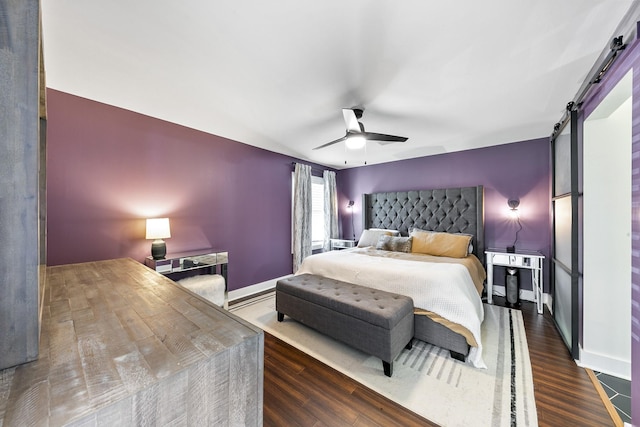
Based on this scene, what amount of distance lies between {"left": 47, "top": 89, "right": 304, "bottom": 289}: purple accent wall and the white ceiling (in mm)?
299

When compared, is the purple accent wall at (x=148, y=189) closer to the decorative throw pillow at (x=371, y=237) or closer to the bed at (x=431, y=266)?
the bed at (x=431, y=266)

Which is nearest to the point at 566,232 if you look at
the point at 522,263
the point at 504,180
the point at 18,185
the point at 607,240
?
the point at 607,240

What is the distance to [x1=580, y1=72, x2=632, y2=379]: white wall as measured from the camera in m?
1.93

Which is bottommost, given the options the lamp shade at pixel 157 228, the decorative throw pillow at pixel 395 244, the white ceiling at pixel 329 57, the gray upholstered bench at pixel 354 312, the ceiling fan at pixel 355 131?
the gray upholstered bench at pixel 354 312

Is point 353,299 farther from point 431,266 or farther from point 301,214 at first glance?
point 301,214

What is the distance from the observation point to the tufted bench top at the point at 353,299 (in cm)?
203

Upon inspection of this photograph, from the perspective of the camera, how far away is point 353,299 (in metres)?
2.30

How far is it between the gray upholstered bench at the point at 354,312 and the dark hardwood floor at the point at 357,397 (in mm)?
312

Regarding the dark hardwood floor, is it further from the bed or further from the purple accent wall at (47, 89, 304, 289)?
the purple accent wall at (47, 89, 304, 289)

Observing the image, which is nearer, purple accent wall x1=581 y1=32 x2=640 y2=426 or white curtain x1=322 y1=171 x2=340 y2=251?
purple accent wall x1=581 y1=32 x2=640 y2=426

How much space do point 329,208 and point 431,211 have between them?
210cm

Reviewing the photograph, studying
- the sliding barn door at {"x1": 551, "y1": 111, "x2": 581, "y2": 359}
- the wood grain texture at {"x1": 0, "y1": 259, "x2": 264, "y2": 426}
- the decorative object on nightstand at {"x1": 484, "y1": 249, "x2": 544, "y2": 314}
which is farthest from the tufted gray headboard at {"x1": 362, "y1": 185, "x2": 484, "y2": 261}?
the wood grain texture at {"x1": 0, "y1": 259, "x2": 264, "y2": 426}

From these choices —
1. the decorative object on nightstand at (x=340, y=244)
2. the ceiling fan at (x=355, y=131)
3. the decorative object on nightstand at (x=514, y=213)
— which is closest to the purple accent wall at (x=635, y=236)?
the ceiling fan at (x=355, y=131)

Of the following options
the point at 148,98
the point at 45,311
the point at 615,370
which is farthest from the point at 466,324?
the point at 148,98
